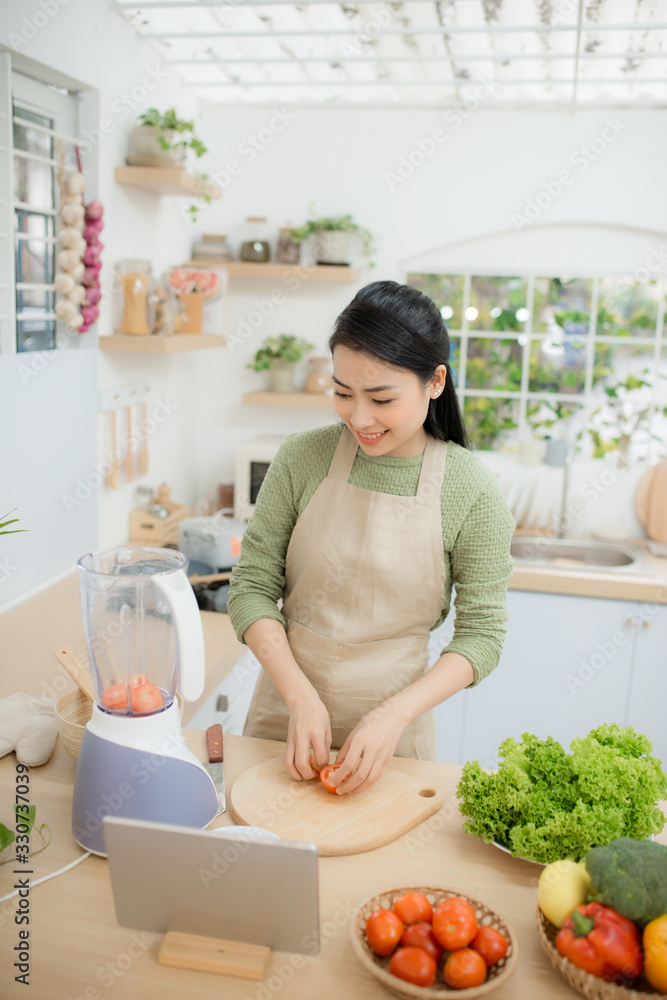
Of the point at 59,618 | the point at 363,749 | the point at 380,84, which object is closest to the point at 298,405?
the point at 380,84

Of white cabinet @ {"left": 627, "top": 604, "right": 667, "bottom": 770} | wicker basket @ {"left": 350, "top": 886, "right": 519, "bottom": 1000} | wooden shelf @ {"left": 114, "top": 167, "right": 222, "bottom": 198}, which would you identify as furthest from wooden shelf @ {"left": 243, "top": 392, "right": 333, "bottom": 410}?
wicker basket @ {"left": 350, "top": 886, "right": 519, "bottom": 1000}

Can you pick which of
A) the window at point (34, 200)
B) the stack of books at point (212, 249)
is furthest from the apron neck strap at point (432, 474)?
the stack of books at point (212, 249)

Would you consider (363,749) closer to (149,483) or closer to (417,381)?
(417,381)

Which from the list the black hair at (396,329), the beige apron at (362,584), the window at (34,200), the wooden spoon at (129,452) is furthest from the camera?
the wooden spoon at (129,452)

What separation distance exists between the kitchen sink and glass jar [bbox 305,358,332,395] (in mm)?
890

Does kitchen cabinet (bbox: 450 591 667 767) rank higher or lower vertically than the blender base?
lower

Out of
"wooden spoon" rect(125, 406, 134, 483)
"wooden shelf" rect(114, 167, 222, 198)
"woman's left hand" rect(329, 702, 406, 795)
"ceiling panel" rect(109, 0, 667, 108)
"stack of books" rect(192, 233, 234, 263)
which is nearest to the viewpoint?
"woman's left hand" rect(329, 702, 406, 795)

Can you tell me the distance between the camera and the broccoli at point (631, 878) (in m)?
0.77

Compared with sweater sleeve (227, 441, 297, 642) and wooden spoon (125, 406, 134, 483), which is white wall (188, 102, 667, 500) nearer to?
wooden spoon (125, 406, 134, 483)

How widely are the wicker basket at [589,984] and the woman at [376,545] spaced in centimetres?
42

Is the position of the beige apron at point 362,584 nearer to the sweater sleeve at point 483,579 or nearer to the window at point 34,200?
the sweater sleeve at point 483,579

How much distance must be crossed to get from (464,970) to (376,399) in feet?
2.40

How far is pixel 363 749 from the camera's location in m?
1.11

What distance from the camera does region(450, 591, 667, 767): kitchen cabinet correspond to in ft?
8.50
